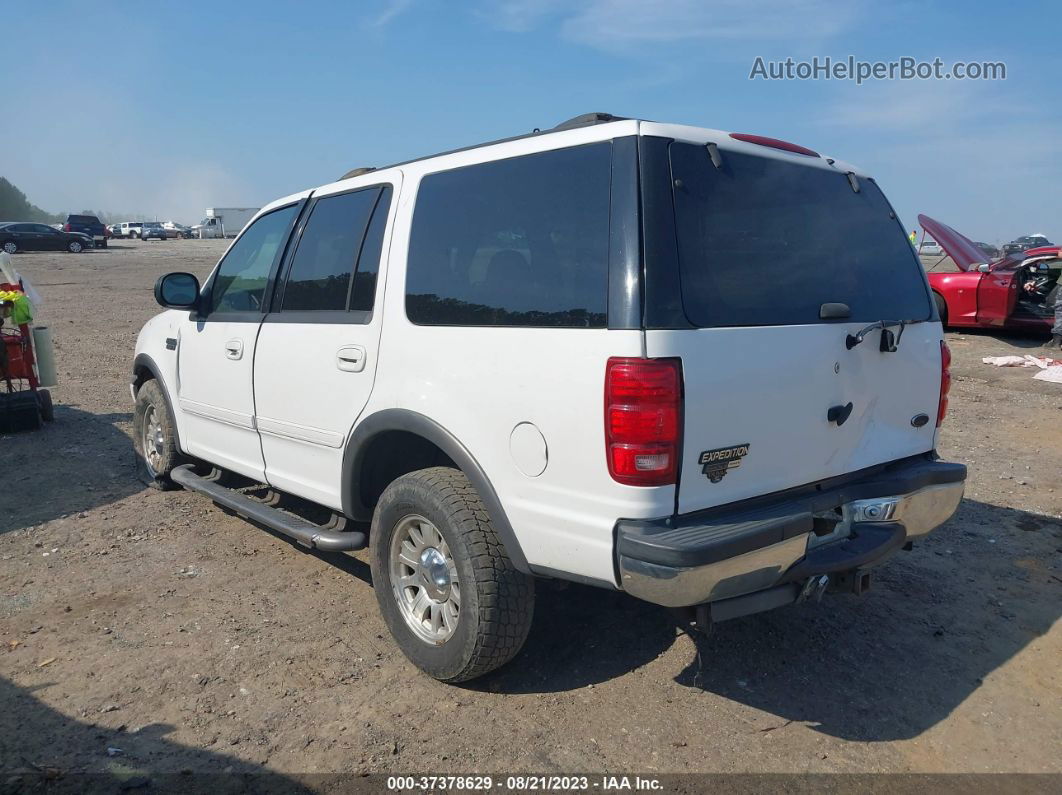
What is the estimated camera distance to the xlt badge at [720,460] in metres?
2.74

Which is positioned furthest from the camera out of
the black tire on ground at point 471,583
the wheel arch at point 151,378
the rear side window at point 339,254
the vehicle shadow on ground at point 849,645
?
the wheel arch at point 151,378

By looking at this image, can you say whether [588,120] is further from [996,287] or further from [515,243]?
[996,287]

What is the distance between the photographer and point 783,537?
2.79 m

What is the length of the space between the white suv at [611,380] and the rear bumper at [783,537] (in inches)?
0.4

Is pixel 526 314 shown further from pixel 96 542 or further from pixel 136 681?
pixel 96 542

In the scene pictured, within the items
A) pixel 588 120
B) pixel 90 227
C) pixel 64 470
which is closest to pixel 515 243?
pixel 588 120

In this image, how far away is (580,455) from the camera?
107 inches

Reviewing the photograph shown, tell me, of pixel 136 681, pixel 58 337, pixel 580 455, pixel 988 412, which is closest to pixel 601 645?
pixel 580 455

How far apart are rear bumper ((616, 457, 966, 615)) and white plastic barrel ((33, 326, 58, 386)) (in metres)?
7.08

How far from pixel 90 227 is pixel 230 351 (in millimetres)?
45894

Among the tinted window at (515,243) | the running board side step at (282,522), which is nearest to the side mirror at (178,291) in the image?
the running board side step at (282,522)

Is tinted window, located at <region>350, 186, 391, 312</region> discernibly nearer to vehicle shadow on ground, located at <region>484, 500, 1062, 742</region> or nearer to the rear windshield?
the rear windshield

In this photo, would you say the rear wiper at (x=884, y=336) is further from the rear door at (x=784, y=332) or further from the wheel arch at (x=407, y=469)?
the wheel arch at (x=407, y=469)

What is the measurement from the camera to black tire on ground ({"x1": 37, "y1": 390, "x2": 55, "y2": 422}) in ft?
25.2
